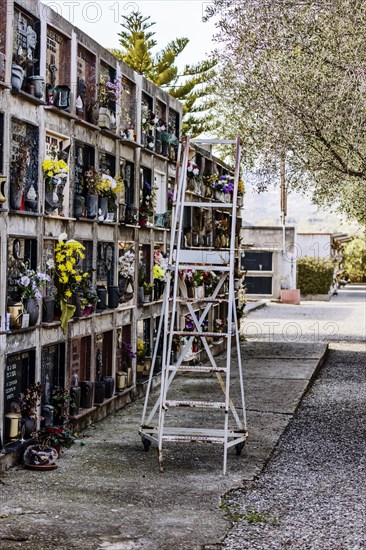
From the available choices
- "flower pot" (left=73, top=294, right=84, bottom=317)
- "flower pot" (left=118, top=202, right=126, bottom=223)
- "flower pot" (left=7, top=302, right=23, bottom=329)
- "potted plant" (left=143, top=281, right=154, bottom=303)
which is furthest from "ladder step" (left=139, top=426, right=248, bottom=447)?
"potted plant" (left=143, top=281, right=154, bottom=303)

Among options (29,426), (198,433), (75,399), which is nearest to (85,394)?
(75,399)

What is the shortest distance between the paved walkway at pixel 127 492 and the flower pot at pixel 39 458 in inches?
3.3

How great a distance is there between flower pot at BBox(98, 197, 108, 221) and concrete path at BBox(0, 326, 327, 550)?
2.42 m

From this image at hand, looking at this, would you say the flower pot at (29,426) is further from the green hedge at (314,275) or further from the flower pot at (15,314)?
the green hedge at (314,275)

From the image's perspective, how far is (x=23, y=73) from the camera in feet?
31.3

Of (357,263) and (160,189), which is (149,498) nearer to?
(160,189)

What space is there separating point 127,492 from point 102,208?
4.42m

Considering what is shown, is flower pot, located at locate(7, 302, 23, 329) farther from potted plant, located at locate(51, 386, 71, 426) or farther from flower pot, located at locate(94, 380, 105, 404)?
flower pot, located at locate(94, 380, 105, 404)

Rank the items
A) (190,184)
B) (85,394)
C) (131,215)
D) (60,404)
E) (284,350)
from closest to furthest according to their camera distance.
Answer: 1. (60,404)
2. (85,394)
3. (131,215)
4. (190,184)
5. (284,350)

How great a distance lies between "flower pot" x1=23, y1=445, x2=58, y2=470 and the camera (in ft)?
30.6

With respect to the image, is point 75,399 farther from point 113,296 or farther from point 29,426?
point 113,296

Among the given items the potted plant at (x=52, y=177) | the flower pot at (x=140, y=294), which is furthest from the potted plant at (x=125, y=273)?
the potted plant at (x=52, y=177)

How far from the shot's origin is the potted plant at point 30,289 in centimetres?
959

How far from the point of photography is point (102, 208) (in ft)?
Result: 40.0
